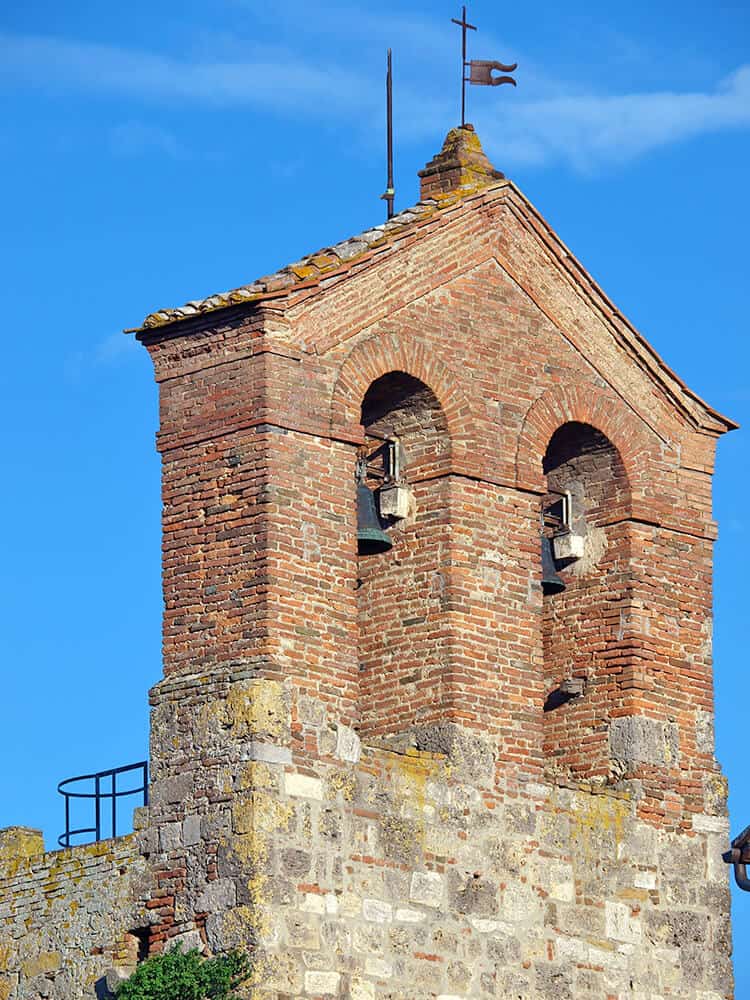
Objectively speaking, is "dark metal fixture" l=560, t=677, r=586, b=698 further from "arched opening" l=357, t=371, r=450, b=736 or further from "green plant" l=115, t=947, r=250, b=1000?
"green plant" l=115, t=947, r=250, b=1000

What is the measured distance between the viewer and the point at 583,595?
29875 mm

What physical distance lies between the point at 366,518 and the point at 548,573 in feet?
6.48

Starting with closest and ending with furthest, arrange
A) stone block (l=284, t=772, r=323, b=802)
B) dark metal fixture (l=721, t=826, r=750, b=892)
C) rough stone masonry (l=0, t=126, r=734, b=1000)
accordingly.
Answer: dark metal fixture (l=721, t=826, r=750, b=892)
stone block (l=284, t=772, r=323, b=802)
rough stone masonry (l=0, t=126, r=734, b=1000)

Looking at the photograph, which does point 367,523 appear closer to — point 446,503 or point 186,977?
point 446,503

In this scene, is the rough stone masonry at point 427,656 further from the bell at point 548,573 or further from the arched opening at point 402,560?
the bell at point 548,573

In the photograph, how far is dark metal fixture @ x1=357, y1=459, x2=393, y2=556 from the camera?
2806 centimetres

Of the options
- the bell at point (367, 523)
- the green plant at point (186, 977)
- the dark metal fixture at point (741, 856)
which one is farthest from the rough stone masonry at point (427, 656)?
the dark metal fixture at point (741, 856)

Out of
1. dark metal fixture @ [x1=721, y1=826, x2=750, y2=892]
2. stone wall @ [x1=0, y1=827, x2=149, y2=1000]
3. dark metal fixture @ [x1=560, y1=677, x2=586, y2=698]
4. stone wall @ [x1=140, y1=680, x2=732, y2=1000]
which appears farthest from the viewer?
dark metal fixture @ [x1=560, y1=677, x2=586, y2=698]

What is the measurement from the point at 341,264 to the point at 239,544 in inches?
96.4

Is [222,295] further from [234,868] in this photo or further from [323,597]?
[234,868]

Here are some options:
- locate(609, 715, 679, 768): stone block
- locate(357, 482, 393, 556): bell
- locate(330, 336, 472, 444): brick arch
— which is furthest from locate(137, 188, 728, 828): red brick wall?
locate(357, 482, 393, 556): bell

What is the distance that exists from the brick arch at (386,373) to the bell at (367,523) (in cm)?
74

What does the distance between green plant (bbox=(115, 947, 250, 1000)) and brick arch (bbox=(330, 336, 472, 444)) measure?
416 cm

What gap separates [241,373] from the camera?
2725 cm
